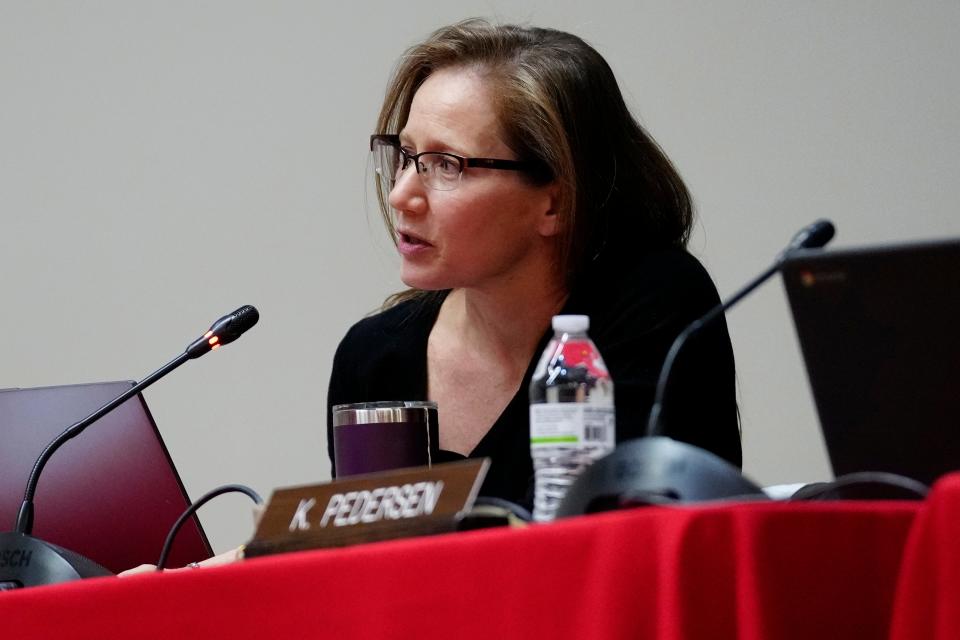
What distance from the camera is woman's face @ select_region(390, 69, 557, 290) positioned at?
174cm

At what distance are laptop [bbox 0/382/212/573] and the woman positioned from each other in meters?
0.36

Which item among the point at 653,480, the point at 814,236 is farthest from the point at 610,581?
the point at 814,236

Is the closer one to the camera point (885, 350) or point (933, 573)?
point (933, 573)

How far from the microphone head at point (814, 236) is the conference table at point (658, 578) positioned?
31 cm

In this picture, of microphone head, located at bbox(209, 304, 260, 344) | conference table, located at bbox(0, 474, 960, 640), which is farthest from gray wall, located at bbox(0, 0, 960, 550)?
conference table, located at bbox(0, 474, 960, 640)

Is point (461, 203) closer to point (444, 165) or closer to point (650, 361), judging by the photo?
point (444, 165)

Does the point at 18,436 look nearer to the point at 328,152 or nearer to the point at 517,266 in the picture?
the point at 517,266

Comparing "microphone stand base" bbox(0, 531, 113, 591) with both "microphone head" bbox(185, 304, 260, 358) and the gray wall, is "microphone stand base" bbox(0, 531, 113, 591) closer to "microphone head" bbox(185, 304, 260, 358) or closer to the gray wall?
"microphone head" bbox(185, 304, 260, 358)

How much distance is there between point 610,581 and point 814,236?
1.32 ft

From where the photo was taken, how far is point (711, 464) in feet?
2.82

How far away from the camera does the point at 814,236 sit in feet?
3.40

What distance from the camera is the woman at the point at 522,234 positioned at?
1.69 metres

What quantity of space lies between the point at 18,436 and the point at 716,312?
2.94 feet

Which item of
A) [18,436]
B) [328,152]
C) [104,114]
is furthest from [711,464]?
[104,114]
